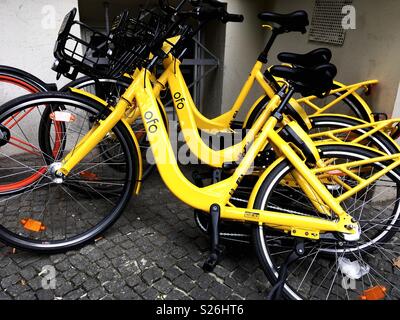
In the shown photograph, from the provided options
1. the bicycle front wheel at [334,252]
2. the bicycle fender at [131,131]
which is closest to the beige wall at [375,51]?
the bicycle front wheel at [334,252]

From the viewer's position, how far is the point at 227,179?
90.3 inches

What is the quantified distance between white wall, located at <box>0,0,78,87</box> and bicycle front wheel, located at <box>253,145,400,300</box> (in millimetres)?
2786

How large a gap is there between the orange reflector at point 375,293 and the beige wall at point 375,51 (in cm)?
151

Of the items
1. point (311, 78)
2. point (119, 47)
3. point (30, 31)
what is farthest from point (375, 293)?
point (30, 31)

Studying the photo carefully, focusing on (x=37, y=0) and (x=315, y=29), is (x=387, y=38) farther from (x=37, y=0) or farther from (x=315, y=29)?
(x=37, y=0)

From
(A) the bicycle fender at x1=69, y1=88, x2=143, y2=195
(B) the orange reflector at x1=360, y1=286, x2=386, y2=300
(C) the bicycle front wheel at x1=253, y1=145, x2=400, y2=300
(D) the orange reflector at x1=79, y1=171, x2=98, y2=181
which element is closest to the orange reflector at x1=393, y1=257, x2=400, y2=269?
(C) the bicycle front wheel at x1=253, y1=145, x2=400, y2=300

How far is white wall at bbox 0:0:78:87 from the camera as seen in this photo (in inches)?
133

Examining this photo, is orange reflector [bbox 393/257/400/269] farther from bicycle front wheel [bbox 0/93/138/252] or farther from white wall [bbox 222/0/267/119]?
white wall [bbox 222/0/267/119]

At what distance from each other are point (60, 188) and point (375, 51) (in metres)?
3.20

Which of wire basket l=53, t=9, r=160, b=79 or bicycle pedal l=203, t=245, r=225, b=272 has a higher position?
wire basket l=53, t=9, r=160, b=79

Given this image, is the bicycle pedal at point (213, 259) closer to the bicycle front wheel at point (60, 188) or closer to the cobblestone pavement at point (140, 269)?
the cobblestone pavement at point (140, 269)

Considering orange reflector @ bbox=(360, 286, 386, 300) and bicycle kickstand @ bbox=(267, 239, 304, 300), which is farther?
orange reflector @ bbox=(360, 286, 386, 300)

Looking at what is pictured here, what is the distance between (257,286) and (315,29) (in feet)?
9.18
